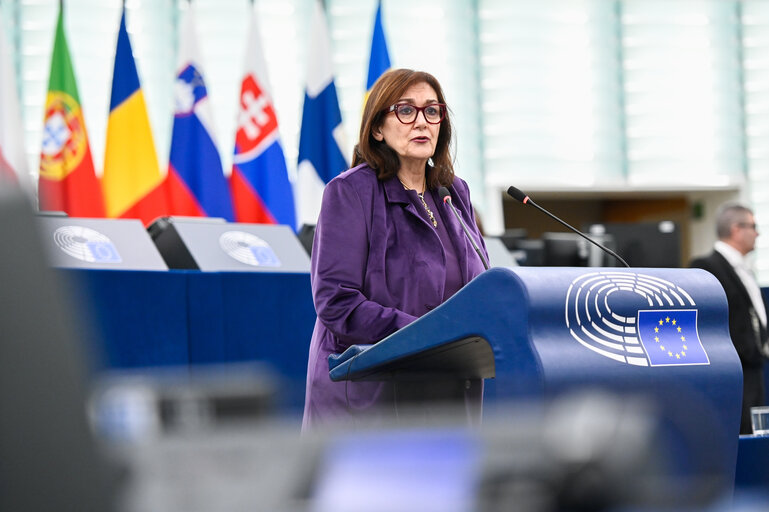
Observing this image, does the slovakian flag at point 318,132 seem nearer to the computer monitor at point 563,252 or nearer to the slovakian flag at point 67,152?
the slovakian flag at point 67,152

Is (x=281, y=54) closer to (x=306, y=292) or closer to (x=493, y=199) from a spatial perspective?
(x=493, y=199)

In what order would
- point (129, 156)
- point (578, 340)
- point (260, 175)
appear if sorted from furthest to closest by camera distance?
1. point (260, 175)
2. point (129, 156)
3. point (578, 340)

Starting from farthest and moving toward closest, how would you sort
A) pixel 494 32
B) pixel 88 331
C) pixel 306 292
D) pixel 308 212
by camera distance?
1. pixel 494 32
2. pixel 308 212
3. pixel 306 292
4. pixel 88 331

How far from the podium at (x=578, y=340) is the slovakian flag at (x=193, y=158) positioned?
4.72 m

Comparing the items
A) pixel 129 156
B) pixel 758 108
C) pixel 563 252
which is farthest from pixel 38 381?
pixel 758 108

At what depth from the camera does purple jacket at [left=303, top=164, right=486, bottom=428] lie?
1.88m

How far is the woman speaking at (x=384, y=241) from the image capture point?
6.21ft

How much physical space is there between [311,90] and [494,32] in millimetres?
2994

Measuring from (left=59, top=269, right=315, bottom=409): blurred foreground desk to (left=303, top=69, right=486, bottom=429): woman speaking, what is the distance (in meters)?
1.69

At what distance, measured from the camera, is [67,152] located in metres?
5.92

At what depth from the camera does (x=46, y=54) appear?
795cm

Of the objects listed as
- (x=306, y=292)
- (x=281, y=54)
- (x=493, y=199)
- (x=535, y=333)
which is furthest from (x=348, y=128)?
(x=535, y=333)

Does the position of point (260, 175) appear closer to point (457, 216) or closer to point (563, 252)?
point (563, 252)

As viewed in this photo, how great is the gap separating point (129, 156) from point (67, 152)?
378 millimetres
